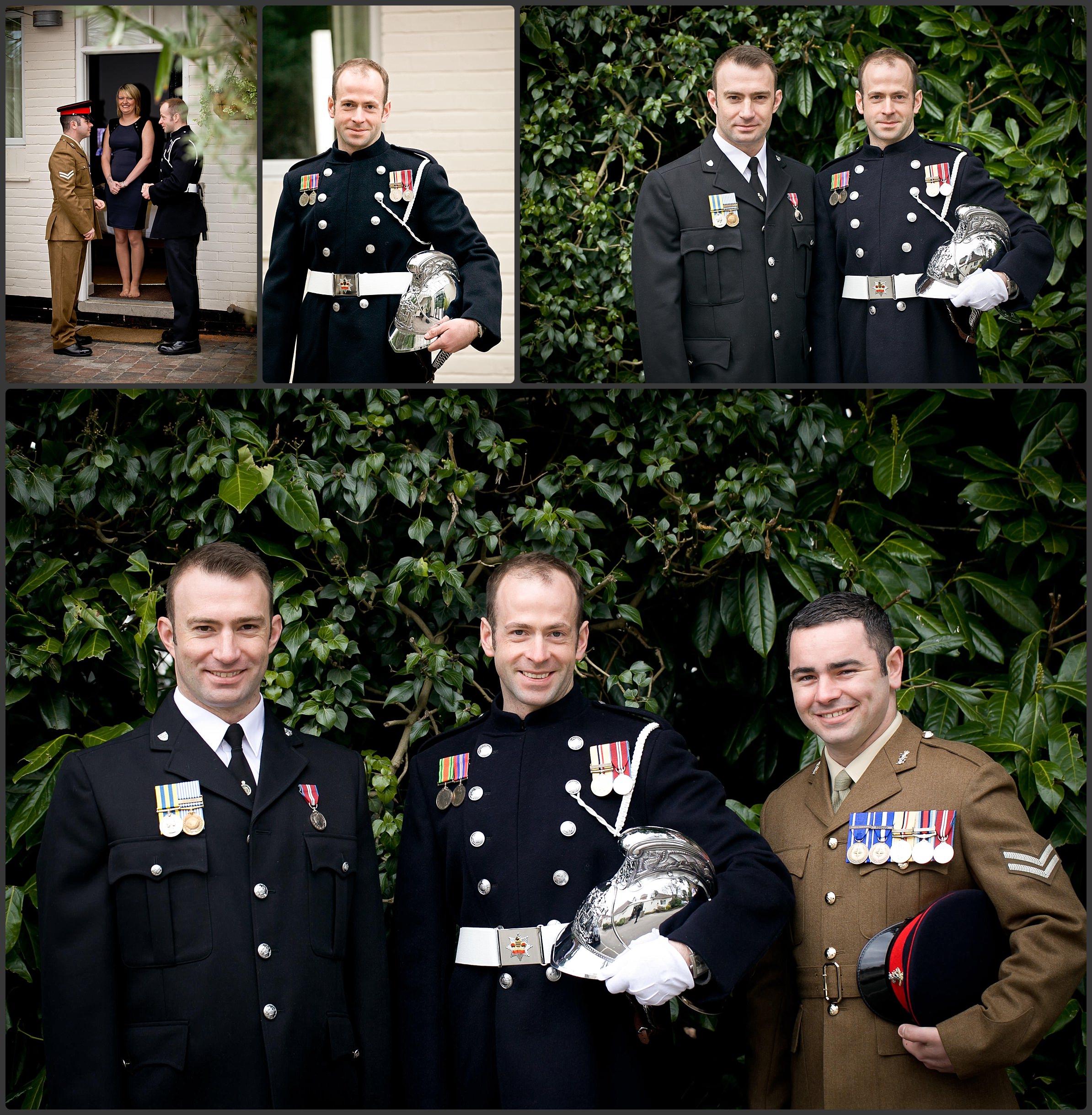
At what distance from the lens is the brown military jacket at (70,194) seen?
126 inches

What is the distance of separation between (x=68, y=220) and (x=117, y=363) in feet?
1.38

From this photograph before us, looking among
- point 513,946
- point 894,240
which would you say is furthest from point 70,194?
point 894,240

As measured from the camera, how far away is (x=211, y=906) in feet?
8.64

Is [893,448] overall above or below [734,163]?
below

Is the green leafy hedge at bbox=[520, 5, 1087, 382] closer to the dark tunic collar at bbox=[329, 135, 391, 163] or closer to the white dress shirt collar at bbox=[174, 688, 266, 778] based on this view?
the dark tunic collar at bbox=[329, 135, 391, 163]

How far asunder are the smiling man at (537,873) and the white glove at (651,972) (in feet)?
0.16

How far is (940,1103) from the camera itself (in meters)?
2.67

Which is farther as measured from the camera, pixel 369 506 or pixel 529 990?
pixel 369 506

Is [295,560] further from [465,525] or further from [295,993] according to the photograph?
[295,993]

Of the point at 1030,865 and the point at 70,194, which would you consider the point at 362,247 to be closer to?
the point at 70,194

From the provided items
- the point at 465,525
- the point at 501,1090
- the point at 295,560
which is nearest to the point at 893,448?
the point at 465,525

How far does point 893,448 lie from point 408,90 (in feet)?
6.80

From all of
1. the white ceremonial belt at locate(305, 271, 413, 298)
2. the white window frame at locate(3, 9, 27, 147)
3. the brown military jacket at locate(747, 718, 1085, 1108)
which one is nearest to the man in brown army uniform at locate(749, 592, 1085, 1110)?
the brown military jacket at locate(747, 718, 1085, 1108)

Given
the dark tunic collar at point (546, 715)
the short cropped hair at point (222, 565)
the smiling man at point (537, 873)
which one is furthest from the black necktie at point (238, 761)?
the dark tunic collar at point (546, 715)
